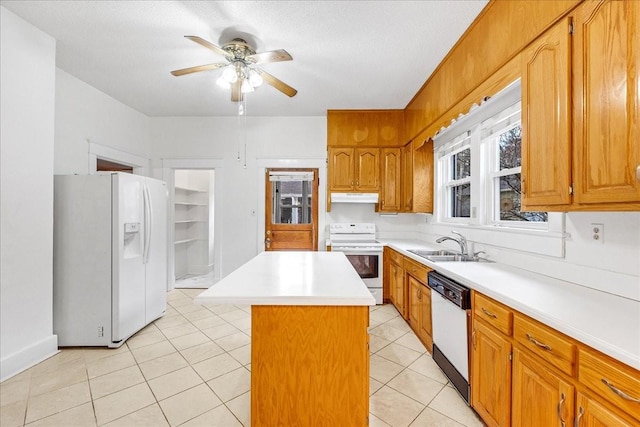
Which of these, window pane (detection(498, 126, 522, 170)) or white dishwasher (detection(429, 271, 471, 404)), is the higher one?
window pane (detection(498, 126, 522, 170))

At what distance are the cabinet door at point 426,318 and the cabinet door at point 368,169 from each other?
1.93m

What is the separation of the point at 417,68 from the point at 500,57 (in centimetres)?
120

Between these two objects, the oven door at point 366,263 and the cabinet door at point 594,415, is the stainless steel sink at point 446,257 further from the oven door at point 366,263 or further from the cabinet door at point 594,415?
the cabinet door at point 594,415

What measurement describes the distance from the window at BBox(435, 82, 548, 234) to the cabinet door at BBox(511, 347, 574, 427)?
42.5 inches

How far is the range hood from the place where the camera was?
4.12m

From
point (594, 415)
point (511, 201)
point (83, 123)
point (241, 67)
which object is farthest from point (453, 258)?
point (83, 123)

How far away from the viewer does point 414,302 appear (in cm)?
285

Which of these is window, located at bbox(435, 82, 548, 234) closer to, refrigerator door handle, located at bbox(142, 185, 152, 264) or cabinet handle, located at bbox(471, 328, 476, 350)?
cabinet handle, located at bbox(471, 328, 476, 350)

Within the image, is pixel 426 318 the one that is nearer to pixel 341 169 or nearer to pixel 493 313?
pixel 493 313

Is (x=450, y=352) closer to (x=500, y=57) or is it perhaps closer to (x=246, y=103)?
(x=500, y=57)

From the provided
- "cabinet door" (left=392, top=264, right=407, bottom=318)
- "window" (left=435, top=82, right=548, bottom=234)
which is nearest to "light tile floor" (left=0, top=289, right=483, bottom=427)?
"cabinet door" (left=392, top=264, right=407, bottom=318)

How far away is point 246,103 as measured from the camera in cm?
396

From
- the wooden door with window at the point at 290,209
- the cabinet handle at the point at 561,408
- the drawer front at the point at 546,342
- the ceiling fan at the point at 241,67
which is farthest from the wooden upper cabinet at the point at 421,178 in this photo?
the cabinet handle at the point at 561,408

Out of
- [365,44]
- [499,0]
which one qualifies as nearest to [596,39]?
[499,0]
